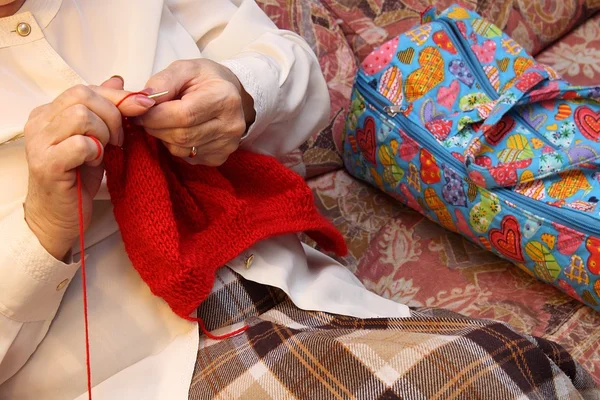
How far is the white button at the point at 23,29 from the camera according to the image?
28.1 inches

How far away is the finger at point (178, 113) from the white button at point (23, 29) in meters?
0.19

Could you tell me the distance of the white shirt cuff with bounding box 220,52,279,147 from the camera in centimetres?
77

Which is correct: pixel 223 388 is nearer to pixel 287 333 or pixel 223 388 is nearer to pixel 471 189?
pixel 287 333

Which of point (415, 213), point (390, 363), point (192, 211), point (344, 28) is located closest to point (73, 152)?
point (192, 211)

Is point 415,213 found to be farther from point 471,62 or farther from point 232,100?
point 232,100

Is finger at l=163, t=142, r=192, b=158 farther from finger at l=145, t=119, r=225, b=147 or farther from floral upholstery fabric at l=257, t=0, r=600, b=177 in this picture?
floral upholstery fabric at l=257, t=0, r=600, b=177

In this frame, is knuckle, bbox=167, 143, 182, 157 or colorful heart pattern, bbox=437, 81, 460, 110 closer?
knuckle, bbox=167, 143, 182, 157

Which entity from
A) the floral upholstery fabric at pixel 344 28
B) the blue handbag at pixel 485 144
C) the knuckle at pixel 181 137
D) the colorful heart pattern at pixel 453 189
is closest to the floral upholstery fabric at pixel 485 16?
the floral upholstery fabric at pixel 344 28

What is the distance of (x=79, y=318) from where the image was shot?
724mm

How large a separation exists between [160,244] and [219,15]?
41 cm

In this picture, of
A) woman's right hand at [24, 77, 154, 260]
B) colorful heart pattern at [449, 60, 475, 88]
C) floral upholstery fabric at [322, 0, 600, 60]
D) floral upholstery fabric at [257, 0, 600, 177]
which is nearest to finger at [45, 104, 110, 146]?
woman's right hand at [24, 77, 154, 260]

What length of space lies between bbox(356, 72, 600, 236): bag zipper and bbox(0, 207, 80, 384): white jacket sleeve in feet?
2.10

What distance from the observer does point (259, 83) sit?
30.9 inches

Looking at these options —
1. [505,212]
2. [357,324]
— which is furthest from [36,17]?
[505,212]
